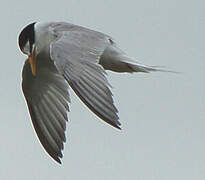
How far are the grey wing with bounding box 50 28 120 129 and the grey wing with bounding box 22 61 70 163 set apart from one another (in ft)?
4.19

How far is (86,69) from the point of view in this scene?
9.48 m

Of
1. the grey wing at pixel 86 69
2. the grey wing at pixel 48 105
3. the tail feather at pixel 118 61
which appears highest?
the grey wing at pixel 86 69

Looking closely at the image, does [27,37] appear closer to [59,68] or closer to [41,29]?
[41,29]

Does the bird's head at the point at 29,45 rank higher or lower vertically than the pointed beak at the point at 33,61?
higher

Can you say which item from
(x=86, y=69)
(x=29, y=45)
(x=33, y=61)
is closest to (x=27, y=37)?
(x=29, y=45)

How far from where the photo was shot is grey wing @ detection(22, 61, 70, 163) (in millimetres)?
11383

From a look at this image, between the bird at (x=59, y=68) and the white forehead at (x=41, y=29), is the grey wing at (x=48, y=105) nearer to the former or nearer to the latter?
the bird at (x=59, y=68)

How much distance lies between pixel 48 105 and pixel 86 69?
247cm

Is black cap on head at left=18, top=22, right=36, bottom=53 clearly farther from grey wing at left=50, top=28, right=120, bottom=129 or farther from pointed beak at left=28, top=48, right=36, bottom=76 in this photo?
grey wing at left=50, top=28, right=120, bottom=129

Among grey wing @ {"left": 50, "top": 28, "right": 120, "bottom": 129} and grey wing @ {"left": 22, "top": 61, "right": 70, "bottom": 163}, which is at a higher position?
grey wing @ {"left": 50, "top": 28, "right": 120, "bottom": 129}

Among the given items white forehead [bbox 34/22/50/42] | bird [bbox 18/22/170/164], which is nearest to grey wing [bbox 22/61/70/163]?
bird [bbox 18/22/170/164]

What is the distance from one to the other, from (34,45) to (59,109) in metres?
0.83

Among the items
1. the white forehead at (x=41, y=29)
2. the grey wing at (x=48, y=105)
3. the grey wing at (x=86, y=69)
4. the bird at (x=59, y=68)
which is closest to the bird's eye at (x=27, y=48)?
the bird at (x=59, y=68)

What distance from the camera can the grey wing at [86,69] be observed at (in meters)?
9.03
